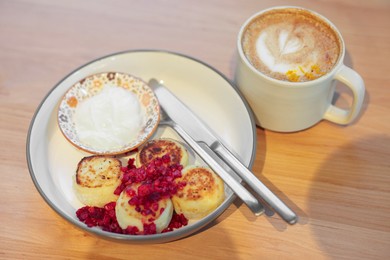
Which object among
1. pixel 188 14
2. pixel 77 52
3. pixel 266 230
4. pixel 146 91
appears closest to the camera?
pixel 266 230

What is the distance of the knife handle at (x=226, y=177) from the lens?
98 cm

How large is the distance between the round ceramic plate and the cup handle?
246 millimetres

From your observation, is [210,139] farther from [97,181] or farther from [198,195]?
[97,181]

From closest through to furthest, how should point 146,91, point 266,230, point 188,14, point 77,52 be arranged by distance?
Result: point 266,230
point 146,91
point 77,52
point 188,14

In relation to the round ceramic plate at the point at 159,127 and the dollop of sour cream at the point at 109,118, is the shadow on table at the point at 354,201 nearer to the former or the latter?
the round ceramic plate at the point at 159,127

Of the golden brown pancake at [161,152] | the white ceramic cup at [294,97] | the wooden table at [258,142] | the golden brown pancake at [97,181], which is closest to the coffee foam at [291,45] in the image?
the white ceramic cup at [294,97]

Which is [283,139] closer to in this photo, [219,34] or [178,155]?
[178,155]

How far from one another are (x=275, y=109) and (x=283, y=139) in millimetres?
117

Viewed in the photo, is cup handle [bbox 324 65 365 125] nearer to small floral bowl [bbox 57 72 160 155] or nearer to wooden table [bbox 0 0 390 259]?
wooden table [bbox 0 0 390 259]

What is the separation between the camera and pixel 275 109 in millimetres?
1146

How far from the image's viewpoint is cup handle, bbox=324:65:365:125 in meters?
1.09

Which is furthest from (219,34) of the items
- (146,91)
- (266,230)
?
(266,230)

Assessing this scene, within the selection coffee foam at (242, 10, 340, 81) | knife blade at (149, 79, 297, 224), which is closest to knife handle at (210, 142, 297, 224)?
knife blade at (149, 79, 297, 224)

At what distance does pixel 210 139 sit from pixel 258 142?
0.15m
